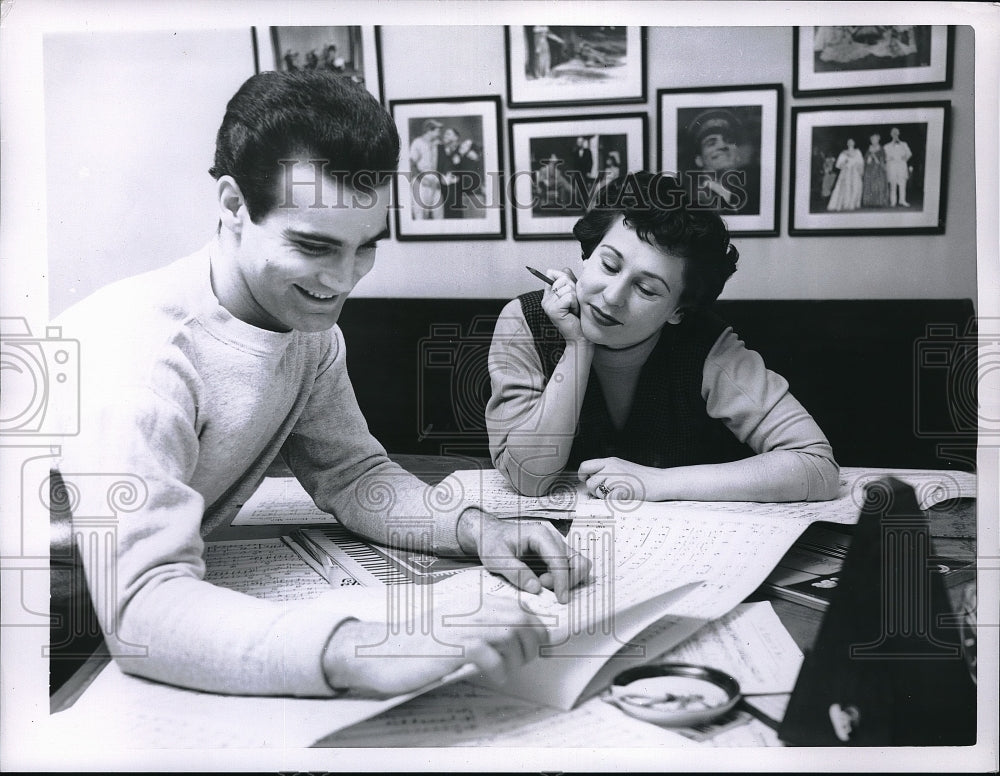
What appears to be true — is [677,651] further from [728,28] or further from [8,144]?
[8,144]

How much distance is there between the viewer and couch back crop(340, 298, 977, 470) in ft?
3.19

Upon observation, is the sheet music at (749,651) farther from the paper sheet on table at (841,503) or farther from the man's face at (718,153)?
the man's face at (718,153)

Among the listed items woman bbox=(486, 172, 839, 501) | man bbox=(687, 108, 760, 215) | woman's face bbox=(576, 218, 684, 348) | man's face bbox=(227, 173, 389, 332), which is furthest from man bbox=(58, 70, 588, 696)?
man bbox=(687, 108, 760, 215)

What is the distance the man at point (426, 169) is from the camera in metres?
0.95

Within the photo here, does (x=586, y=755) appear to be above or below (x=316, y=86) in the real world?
below

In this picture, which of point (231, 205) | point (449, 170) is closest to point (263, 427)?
point (231, 205)

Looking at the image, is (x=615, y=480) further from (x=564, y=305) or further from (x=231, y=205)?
(x=231, y=205)

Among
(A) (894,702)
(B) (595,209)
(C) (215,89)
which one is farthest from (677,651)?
A: (C) (215,89)

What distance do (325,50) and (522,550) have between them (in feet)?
1.98

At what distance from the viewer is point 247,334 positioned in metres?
0.89

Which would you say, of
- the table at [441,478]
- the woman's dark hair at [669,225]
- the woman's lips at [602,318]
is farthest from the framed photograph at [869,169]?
the table at [441,478]

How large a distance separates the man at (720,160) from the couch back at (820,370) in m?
0.12

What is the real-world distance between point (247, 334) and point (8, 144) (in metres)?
0.38

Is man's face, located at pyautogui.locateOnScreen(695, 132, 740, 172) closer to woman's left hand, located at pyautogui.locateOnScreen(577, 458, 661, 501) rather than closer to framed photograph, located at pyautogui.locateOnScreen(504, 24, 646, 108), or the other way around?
framed photograph, located at pyautogui.locateOnScreen(504, 24, 646, 108)
